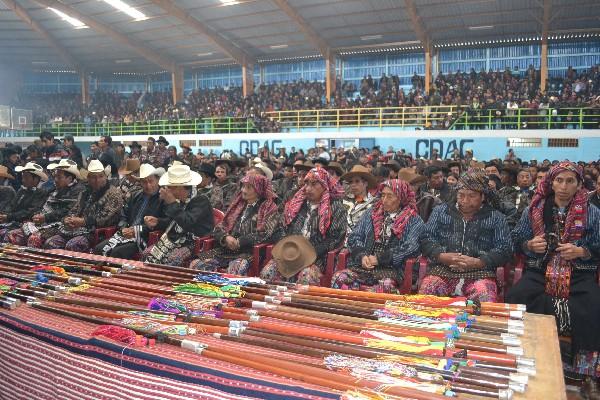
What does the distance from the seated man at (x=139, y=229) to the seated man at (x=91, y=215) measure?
1.20 ft

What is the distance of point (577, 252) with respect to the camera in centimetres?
316

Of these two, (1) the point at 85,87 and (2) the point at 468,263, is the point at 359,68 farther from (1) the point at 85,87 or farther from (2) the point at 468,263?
(2) the point at 468,263

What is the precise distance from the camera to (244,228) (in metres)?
4.69

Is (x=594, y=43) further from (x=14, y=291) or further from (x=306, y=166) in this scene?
(x=14, y=291)

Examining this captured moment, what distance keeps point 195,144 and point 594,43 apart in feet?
53.9

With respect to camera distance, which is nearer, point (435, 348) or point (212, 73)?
point (435, 348)

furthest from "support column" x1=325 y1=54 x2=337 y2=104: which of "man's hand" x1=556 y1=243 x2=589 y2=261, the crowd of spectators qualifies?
"man's hand" x1=556 y1=243 x2=589 y2=261

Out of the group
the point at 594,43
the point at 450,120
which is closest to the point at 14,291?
the point at 450,120

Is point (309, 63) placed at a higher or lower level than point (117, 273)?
higher

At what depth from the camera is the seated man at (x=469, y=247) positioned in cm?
348

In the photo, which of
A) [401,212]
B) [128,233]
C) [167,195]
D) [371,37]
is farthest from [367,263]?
[371,37]

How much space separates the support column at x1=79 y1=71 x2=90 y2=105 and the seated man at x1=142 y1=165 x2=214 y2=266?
2473cm

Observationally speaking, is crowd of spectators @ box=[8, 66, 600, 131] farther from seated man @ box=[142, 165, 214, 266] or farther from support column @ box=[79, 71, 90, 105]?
seated man @ box=[142, 165, 214, 266]

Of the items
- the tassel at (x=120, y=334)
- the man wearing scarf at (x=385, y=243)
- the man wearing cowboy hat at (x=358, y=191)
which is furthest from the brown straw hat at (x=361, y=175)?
the tassel at (x=120, y=334)
